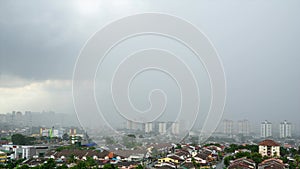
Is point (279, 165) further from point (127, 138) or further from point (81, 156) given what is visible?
point (81, 156)

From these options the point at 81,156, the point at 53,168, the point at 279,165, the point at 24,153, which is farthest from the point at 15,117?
the point at 279,165

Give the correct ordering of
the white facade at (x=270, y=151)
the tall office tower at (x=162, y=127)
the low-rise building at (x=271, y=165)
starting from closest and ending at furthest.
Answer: the low-rise building at (x=271, y=165) → the tall office tower at (x=162, y=127) → the white facade at (x=270, y=151)

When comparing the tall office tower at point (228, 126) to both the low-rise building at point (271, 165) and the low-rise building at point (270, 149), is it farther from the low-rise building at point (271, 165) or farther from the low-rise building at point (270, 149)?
the low-rise building at point (271, 165)

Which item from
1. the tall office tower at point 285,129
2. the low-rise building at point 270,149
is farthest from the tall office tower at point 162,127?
the tall office tower at point 285,129

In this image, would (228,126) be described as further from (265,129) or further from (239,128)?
(265,129)

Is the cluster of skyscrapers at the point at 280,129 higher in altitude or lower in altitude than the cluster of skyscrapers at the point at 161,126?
lower

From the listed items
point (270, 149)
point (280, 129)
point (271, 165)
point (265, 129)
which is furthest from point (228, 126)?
point (271, 165)

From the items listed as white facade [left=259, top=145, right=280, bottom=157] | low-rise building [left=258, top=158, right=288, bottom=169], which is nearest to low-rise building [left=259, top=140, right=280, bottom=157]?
white facade [left=259, top=145, right=280, bottom=157]

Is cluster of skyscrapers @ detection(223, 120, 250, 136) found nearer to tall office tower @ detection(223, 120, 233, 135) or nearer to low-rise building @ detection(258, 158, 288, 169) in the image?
tall office tower @ detection(223, 120, 233, 135)
